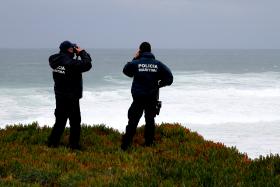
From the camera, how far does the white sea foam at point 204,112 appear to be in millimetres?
25469

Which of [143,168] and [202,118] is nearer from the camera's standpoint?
[143,168]

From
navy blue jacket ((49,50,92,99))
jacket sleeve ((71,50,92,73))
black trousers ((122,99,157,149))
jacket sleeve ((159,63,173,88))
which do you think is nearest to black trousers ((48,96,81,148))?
navy blue jacket ((49,50,92,99))

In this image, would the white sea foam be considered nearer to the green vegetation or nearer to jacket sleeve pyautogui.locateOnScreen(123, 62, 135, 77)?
the green vegetation

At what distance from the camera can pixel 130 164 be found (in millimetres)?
7938

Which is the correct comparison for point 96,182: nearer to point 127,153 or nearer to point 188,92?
point 127,153

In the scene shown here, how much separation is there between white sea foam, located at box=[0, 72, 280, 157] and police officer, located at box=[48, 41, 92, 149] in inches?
515

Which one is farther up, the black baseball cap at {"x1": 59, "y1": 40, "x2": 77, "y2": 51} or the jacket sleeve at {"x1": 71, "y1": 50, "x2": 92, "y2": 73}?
the black baseball cap at {"x1": 59, "y1": 40, "x2": 77, "y2": 51}

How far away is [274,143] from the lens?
23.2 m

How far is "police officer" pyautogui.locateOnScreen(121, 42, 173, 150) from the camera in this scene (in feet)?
29.5

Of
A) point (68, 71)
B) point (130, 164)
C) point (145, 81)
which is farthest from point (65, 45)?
point (130, 164)

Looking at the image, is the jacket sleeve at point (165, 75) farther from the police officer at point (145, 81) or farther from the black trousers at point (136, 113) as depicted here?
the black trousers at point (136, 113)

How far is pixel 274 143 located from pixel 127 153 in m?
15.9

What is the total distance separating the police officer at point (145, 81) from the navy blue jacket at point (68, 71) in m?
0.84

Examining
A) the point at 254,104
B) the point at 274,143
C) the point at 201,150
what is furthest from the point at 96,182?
the point at 254,104
